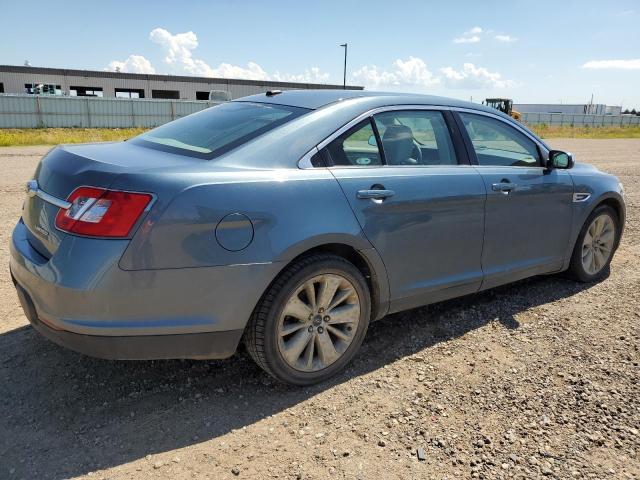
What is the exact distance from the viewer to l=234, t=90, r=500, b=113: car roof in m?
3.36

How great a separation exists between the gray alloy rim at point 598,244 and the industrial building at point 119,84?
134ft

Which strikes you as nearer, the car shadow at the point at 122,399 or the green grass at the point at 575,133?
the car shadow at the point at 122,399

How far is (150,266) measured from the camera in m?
2.45

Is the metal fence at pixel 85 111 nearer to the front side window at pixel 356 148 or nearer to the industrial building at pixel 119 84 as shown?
the industrial building at pixel 119 84

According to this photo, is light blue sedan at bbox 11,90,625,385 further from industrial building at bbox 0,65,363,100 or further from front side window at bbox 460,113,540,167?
industrial building at bbox 0,65,363,100

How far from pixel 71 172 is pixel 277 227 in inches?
41.6

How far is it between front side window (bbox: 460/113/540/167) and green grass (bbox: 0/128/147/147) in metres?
18.0

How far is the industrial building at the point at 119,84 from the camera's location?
141ft

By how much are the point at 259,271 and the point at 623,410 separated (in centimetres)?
213

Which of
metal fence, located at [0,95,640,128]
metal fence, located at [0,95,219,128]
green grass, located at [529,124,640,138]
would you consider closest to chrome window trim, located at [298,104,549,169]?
metal fence, located at [0,95,640,128]

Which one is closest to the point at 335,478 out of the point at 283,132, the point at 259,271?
the point at 259,271

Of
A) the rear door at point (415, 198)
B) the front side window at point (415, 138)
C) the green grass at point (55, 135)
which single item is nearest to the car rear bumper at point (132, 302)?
the rear door at point (415, 198)

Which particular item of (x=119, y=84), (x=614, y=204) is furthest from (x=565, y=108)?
(x=614, y=204)

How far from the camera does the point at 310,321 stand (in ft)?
9.80
